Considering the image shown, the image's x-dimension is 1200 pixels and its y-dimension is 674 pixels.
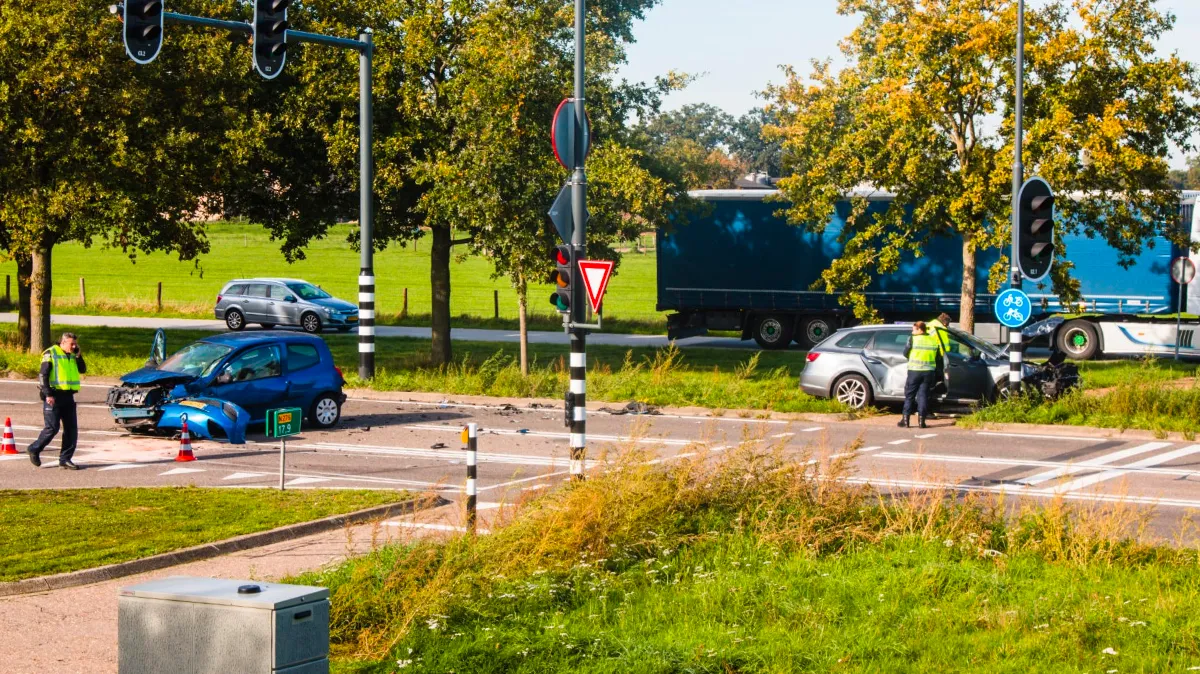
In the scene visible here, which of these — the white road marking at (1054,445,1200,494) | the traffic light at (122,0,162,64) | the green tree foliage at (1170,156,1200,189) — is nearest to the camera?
the white road marking at (1054,445,1200,494)

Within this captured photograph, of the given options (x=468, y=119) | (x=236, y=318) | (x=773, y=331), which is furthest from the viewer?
(x=236, y=318)

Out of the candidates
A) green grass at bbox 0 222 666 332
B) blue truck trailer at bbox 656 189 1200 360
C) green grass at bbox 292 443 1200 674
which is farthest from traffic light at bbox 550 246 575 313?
green grass at bbox 0 222 666 332

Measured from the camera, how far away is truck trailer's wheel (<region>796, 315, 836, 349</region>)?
1421 inches

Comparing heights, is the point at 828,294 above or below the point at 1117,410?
above

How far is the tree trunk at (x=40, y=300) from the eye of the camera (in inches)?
1071

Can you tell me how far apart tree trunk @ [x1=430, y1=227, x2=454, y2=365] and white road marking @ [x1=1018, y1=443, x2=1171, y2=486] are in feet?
46.1

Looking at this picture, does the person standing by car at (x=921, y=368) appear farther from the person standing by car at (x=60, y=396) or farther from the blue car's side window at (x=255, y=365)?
the person standing by car at (x=60, y=396)

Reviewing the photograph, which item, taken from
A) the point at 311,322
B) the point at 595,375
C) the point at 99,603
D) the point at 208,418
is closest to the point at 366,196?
the point at 595,375

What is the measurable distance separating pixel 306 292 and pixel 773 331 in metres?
15.5

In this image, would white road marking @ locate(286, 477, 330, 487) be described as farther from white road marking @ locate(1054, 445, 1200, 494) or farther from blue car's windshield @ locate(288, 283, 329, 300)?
blue car's windshield @ locate(288, 283, 329, 300)

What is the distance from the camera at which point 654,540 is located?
32.7ft

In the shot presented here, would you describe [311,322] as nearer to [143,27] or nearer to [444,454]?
[143,27]

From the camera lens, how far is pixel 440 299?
28.0 m

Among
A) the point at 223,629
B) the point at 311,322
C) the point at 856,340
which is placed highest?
the point at 311,322
